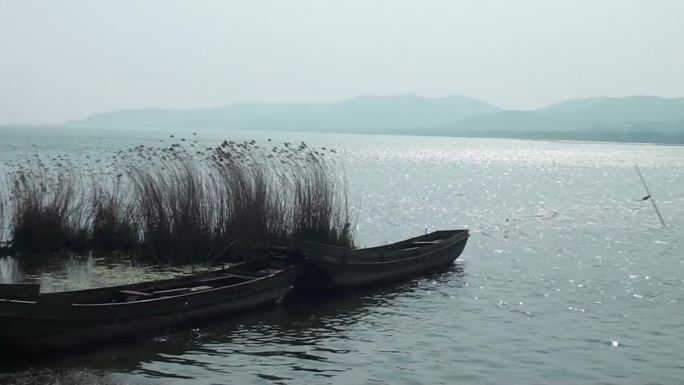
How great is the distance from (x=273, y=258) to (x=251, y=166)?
3623 mm

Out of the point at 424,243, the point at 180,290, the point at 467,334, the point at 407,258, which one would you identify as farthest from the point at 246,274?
the point at 424,243

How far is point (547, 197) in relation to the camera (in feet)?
185

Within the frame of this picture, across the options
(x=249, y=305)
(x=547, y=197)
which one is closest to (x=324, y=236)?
(x=249, y=305)

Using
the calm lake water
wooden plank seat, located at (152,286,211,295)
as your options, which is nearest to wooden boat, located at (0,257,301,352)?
wooden plank seat, located at (152,286,211,295)

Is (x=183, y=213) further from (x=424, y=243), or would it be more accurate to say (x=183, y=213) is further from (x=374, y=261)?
(x=424, y=243)

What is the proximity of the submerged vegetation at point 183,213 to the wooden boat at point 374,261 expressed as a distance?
1.42 meters

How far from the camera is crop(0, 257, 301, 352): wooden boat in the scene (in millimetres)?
12062

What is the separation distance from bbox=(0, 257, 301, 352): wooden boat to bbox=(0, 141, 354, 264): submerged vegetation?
2068 mm

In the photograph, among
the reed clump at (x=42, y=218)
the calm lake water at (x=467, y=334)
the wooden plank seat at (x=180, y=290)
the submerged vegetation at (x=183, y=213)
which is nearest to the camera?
the calm lake water at (x=467, y=334)

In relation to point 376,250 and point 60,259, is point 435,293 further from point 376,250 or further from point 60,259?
point 60,259

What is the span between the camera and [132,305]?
1354cm

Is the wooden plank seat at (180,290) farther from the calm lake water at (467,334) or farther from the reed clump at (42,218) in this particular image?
the reed clump at (42,218)

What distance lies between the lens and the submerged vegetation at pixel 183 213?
1986 centimetres

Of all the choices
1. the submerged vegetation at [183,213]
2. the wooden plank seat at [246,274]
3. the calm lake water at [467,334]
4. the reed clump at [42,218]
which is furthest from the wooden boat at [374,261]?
the reed clump at [42,218]
